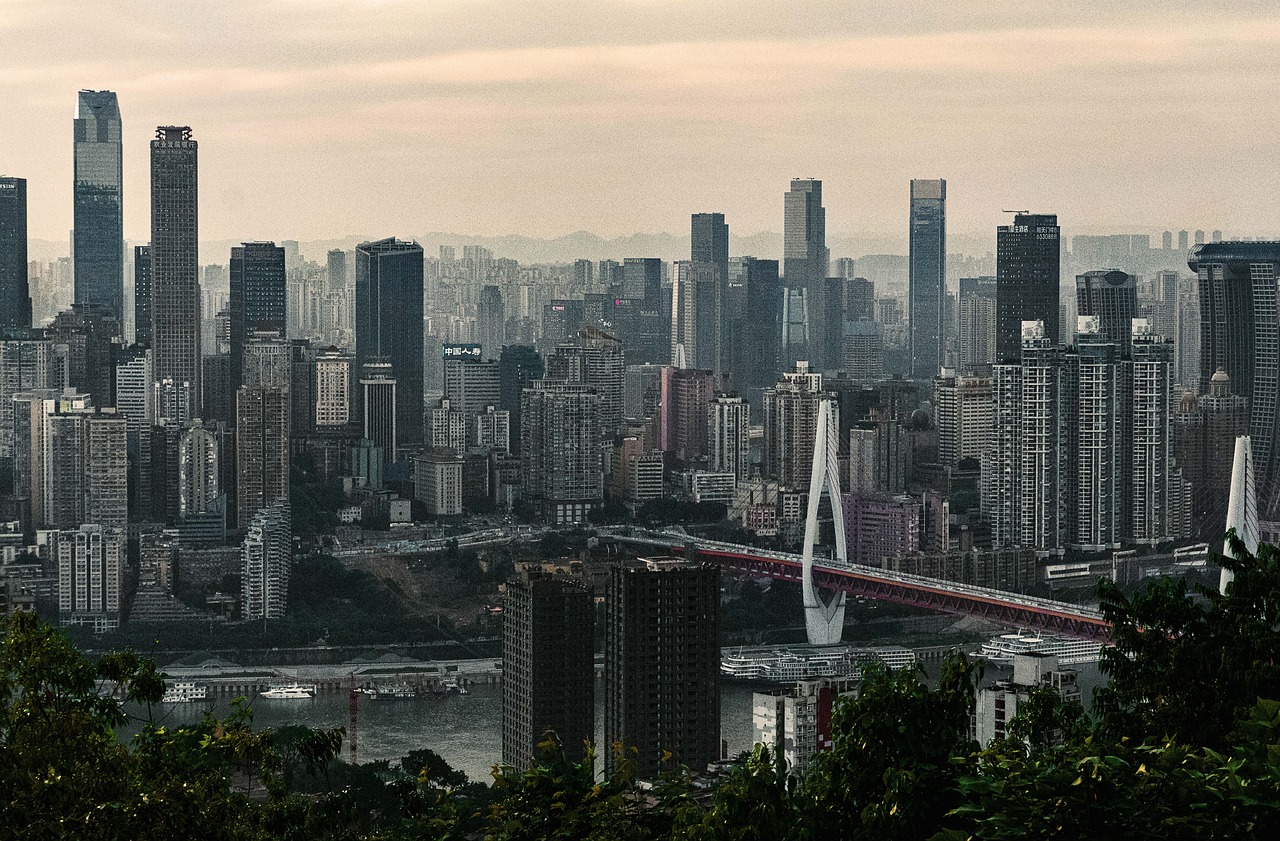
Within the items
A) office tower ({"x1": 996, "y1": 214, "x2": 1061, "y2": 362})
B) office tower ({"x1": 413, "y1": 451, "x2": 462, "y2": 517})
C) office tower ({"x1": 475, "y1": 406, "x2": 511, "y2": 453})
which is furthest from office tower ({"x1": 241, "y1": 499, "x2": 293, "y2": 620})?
office tower ({"x1": 996, "y1": 214, "x2": 1061, "y2": 362})

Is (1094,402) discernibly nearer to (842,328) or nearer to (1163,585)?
(842,328)

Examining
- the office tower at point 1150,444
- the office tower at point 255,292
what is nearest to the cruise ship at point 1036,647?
the office tower at point 1150,444

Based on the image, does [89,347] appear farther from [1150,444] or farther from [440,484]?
[1150,444]

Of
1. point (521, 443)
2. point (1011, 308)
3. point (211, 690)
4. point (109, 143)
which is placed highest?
point (109, 143)

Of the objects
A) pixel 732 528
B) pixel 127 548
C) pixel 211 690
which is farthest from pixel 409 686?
pixel 732 528

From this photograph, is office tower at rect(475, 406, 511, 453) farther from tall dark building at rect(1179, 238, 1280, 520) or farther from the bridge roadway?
tall dark building at rect(1179, 238, 1280, 520)

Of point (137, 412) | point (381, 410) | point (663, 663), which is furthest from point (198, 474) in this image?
point (663, 663)
